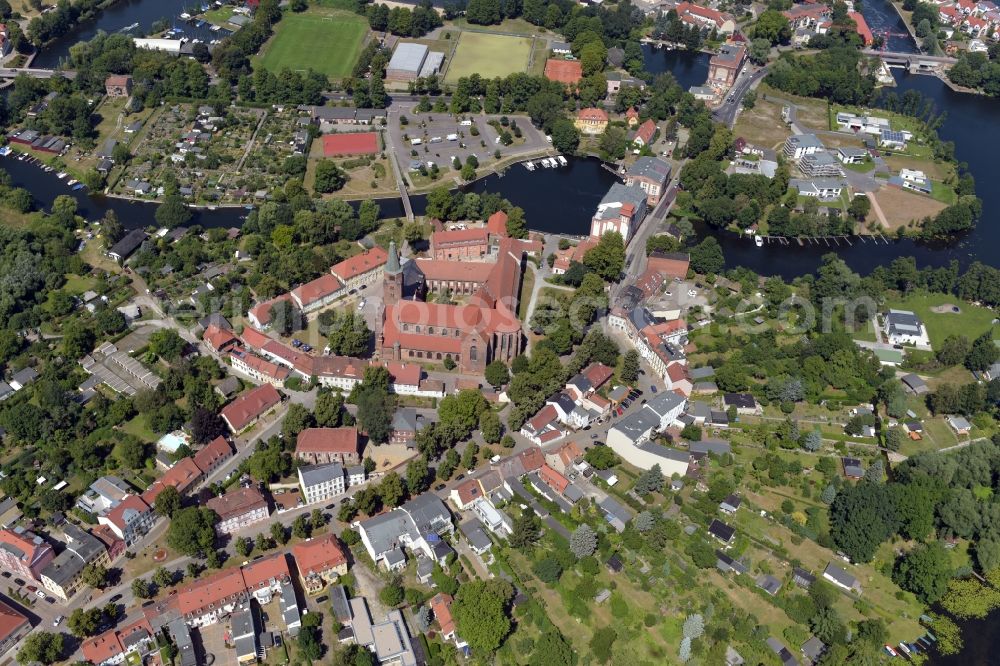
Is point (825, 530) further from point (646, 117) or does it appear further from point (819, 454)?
point (646, 117)

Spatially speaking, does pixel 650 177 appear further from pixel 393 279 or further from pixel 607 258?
pixel 393 279

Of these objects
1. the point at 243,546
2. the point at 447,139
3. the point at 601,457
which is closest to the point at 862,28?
the point at 447,139

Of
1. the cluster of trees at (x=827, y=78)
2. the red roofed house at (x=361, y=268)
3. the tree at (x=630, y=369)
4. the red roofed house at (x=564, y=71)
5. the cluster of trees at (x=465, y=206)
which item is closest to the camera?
the tree at (x=630, y=369)

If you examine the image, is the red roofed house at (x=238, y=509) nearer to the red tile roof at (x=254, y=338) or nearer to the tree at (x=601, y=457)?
the red tile roof at (x=254, y=338)

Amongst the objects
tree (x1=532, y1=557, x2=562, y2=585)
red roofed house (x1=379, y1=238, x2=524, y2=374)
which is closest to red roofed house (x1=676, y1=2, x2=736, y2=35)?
red roofed house (x1=379, y1=238, x2=524, y2=374)

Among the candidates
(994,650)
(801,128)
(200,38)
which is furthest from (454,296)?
(200,38)

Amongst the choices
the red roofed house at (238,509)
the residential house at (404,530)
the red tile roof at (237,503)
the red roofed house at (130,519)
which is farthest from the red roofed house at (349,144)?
the residential house at (404,530)

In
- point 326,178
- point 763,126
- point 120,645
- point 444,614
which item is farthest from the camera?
point 763,126
